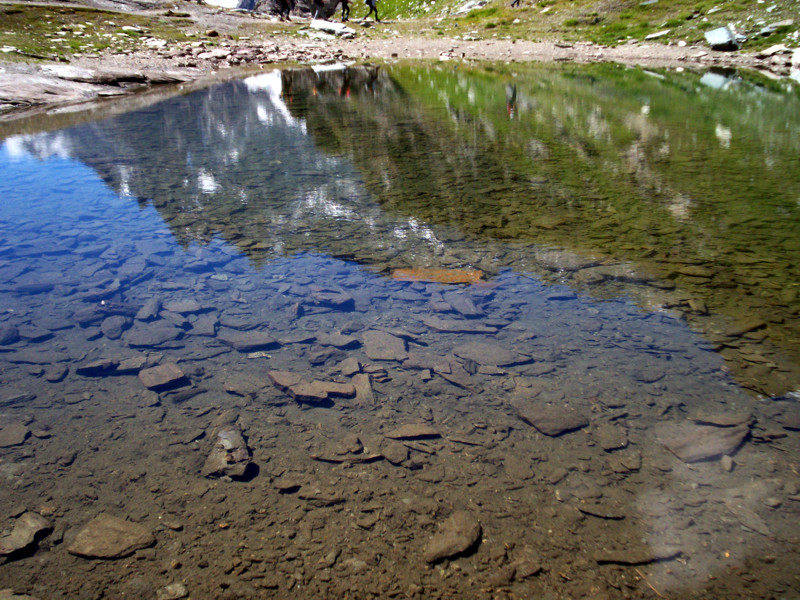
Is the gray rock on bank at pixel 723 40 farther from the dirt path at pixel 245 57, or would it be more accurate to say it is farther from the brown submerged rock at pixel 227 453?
the brown submerged rock at pixel 227 453

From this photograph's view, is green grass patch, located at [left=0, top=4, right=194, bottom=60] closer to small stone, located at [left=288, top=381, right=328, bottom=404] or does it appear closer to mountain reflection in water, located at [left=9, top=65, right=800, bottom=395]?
mountain reflection in water, located at [left=9, top=65, right=800, bottom=395]

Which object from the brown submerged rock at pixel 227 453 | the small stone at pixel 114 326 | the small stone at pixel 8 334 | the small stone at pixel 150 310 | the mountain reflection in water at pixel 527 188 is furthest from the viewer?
the mountain reflection in water at pixel 527 188

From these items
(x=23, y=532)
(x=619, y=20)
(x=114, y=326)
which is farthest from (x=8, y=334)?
(x=619, y=20)

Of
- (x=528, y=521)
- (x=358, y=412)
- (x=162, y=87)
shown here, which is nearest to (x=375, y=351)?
(x=358, y=412)

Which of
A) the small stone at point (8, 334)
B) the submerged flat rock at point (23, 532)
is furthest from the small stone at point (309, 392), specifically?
the small stone at point (8, 334)

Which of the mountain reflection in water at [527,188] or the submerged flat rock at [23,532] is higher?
the mountain reflection in water at [527,188]

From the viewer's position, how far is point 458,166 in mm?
10391

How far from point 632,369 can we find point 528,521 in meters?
1.89

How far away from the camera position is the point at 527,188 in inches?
352

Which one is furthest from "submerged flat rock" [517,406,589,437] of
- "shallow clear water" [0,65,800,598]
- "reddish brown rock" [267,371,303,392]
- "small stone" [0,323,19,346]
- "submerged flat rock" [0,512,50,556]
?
"small stone" [0,323,19,346]

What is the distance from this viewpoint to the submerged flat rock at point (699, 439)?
11.6 ft

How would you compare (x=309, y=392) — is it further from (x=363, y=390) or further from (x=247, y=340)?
(x=247, y=340)

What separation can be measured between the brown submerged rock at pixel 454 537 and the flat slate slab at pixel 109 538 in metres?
1.59

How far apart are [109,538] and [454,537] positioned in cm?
197
